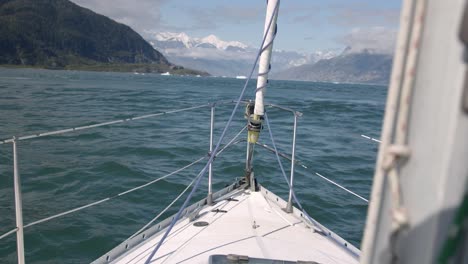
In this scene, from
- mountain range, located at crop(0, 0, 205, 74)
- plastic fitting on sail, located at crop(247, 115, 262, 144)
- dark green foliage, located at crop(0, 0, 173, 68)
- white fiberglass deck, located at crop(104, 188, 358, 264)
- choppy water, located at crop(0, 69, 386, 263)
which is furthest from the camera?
dark green foliage, located at crop(0, 0, 173, 68)

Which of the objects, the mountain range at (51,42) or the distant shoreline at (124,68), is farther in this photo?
the mountain range at (51,42)

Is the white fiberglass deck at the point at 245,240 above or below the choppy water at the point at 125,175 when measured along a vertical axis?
above

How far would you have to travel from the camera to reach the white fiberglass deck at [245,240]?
3.18m

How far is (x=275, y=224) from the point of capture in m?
3.95

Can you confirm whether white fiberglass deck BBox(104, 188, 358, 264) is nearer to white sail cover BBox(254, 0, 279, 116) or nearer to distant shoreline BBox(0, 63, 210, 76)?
white sail cover BBox(254, 0, 279, 116)

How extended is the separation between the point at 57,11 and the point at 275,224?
220090 mm

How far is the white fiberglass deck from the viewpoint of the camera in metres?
3.18

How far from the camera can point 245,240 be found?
3482 millimetres

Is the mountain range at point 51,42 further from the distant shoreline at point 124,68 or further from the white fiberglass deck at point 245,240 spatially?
the white fiberglass deck at point 245,240

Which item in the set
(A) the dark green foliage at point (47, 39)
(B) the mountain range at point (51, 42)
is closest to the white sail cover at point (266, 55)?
(B) the mountain range at point (51, 42)

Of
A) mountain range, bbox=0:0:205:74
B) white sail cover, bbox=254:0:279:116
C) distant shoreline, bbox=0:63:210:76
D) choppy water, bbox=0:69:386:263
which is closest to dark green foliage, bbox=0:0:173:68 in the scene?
mountain range, bbox=0:0:205:74

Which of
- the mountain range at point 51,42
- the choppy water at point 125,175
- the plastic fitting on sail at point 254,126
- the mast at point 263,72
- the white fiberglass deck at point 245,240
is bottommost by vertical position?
the choppy water at point 125,175

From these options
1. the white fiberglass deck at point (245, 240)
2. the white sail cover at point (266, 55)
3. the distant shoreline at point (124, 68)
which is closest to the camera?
the white fiberglass deck at point (245, 240)

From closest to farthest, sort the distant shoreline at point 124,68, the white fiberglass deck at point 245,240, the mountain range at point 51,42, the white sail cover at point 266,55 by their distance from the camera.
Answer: the white fiberglass deck at point 245,240 < the white sail cover at point 266,55 < the distant shoreline at point 124,68 < the mountain range at point 51,42
